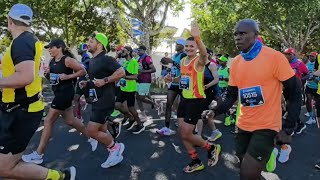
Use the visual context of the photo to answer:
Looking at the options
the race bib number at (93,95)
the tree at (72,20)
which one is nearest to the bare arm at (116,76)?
the race bib number at (93,95)

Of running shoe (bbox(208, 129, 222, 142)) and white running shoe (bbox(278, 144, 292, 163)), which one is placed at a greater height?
white running shoe (bbox(278, 144, 292, 163))

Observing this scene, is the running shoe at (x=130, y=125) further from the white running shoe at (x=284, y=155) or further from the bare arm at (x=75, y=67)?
the white running shoe at (x=284, y=155)

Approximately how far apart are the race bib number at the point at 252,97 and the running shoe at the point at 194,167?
184cm

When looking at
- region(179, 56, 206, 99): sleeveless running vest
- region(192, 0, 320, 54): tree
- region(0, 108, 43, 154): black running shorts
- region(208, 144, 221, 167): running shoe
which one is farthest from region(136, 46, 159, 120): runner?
region(192, 0, 320, 54): tree

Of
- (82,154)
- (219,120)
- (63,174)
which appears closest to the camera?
(63,174)

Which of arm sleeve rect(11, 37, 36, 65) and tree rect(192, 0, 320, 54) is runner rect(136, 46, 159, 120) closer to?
arm sleeve rect(11, 37, 36, 65)

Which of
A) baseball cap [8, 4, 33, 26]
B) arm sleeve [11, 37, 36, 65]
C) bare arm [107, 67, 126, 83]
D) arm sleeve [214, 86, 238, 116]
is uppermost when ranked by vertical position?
baseball cap [8, 4, 33, 26]

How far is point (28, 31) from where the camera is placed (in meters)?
3.66

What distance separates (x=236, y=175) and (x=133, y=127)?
353 cm

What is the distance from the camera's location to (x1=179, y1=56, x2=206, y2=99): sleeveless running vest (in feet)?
17.6

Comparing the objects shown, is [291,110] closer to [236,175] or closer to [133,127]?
[236,175]

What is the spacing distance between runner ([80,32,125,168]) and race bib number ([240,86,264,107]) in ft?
7.22

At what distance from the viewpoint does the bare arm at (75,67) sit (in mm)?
5914

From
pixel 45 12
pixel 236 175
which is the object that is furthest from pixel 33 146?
pixel 45 12
